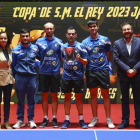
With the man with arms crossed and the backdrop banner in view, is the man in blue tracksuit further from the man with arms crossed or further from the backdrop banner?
the backdrop banner

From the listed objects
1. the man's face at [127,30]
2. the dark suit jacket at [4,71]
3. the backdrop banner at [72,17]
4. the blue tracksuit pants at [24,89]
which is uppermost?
the backdrop banner at [72,17]

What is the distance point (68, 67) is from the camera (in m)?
3.57

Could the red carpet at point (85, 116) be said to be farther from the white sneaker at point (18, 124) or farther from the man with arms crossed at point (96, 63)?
the man with arms crossed at point (96, 63)

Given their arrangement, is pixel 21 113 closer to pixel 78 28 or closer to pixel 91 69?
pixel 91 69

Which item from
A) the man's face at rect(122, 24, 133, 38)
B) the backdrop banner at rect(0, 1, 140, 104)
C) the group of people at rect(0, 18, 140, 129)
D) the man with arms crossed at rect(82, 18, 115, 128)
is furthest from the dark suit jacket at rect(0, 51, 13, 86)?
the backdrop banner at rect(0, 1, 140, 104)

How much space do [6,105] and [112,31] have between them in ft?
11.3

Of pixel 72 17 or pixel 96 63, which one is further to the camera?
pixel 72 17

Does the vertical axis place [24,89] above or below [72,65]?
below

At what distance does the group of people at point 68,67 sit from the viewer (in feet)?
11.6

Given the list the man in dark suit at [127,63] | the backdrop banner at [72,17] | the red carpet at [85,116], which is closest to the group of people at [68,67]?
the man in dark suit at [127,63]

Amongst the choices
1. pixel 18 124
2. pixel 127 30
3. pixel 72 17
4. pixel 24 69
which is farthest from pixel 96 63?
pixel 72 17

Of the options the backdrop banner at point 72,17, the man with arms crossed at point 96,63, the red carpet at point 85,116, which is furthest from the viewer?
the backdrop banner at point 72,17

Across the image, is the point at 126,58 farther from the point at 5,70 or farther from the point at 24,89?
the point at 5,70

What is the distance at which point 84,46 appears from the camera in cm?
363
